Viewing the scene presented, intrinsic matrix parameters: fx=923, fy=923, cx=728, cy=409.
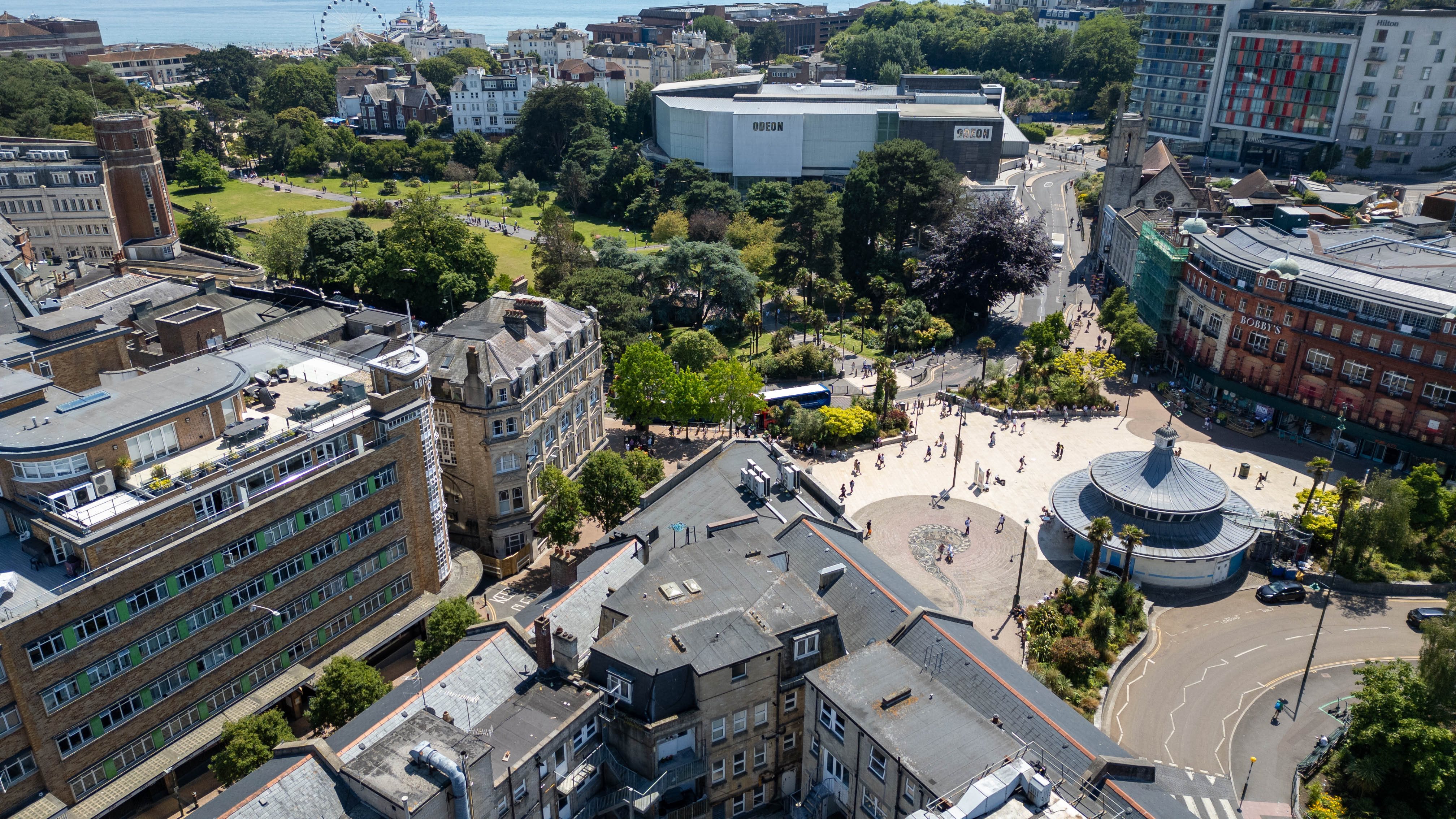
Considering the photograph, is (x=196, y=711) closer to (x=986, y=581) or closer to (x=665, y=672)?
(x=665, y=672)

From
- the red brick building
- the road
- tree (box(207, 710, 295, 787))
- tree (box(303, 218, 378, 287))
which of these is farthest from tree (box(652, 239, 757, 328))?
tree (box(207, 710, 295, 787))

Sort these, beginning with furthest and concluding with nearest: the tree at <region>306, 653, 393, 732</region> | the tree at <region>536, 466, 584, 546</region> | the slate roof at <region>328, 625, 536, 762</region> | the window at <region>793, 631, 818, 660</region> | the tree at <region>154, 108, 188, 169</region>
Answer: the tree at <region>154, 108, 188, 169</region> → the tree at <region>536, 466, 584, 546</region> → the tree at <region>306, 653, 393, 732</region> → the window at <region>793, 631, 818, 660</region> → the slate roof at <region>328, 625, 536, 762</region>

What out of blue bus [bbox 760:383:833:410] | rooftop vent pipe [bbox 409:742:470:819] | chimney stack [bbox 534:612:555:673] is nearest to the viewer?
rooftop vent pipe [bbox 409:742:470:819]

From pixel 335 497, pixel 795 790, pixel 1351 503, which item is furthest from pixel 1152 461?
pixel 335 497

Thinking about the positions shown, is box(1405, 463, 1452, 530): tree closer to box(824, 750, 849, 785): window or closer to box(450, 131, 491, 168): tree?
box(824, 750, 849, 785): window

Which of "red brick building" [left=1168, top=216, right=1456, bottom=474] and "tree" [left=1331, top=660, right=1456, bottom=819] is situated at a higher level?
"red brick building" [left=1168, top=216, right=1456, bottom=474]

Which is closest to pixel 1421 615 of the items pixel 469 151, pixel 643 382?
pixel 643 382

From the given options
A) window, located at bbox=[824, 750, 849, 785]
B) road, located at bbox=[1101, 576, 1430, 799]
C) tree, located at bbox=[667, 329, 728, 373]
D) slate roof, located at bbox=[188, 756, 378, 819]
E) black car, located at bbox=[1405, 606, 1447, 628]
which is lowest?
road, located at bbox=[1101, 576, 1430, 799]
